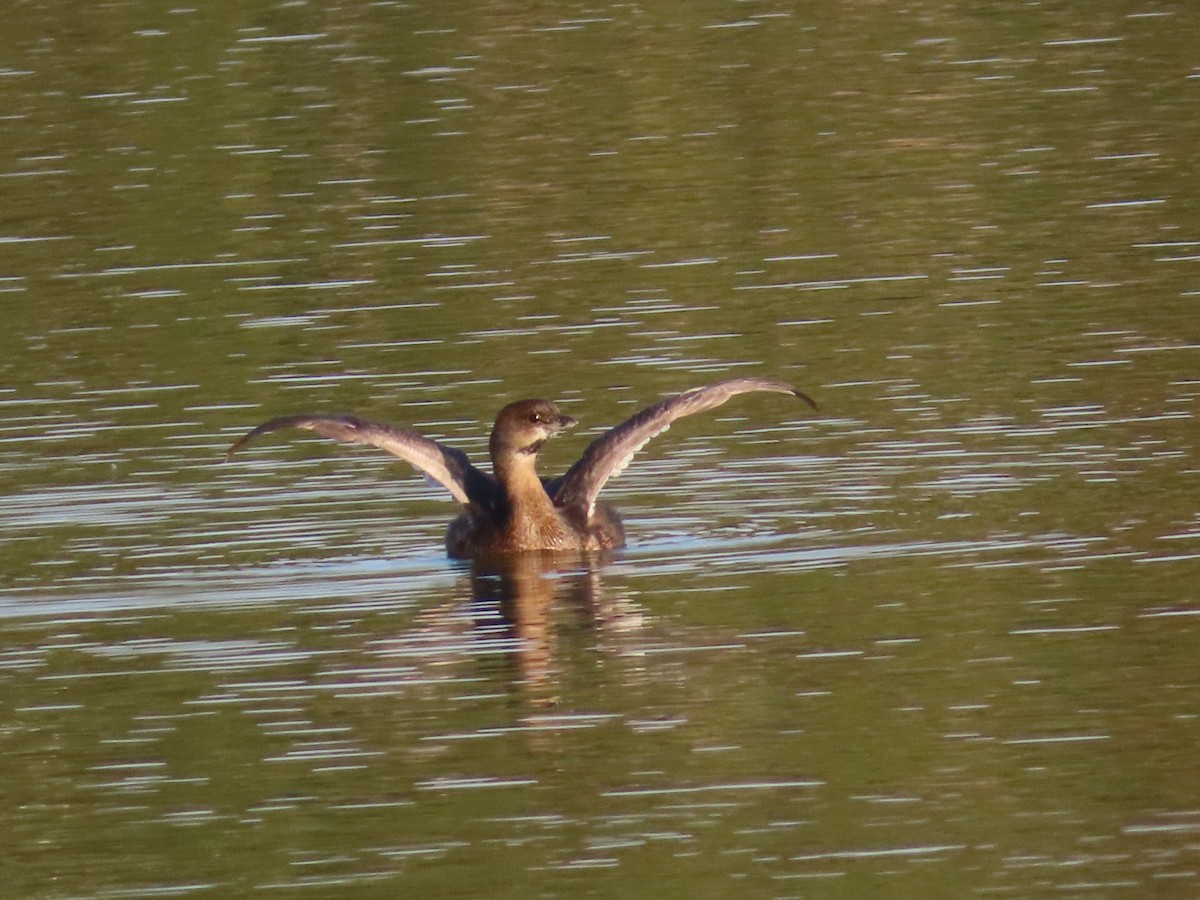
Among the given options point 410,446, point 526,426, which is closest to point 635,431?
point 526,426

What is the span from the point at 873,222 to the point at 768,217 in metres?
1.05

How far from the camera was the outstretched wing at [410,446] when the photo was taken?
17.3 metres

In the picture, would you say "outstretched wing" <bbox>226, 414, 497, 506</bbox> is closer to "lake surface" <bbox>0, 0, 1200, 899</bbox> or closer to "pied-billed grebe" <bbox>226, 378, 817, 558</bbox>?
"pied-billed grebe" <bbox>226, 378, 817, 558</bbox>

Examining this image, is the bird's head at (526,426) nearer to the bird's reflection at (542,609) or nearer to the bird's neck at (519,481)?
the bird's neck at (519,481)

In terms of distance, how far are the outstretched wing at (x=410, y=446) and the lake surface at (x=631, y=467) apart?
1.46 ft

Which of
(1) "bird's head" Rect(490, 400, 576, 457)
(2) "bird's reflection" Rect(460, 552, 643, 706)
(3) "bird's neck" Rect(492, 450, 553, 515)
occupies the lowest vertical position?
(2) "bird's reflection" Rect(460, 552, 643, 706)

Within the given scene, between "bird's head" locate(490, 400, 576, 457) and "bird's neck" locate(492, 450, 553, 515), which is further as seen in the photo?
"bird's head" locate(490, 400, 576, 457)

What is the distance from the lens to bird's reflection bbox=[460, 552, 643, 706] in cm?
1443

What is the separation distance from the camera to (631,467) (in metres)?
19.7

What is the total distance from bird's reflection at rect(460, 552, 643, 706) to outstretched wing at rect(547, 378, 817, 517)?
0.47 metres

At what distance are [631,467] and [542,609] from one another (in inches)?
153

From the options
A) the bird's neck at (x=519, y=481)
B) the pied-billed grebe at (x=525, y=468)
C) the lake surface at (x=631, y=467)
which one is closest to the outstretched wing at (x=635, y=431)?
the pied-billed grebe at (x=525, y=468)

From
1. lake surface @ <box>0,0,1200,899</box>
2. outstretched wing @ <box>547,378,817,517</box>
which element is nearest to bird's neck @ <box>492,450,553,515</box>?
outstretched wing @ <box>547,378,817,517</box>

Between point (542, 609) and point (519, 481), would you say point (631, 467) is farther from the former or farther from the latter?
point (542, 609)
